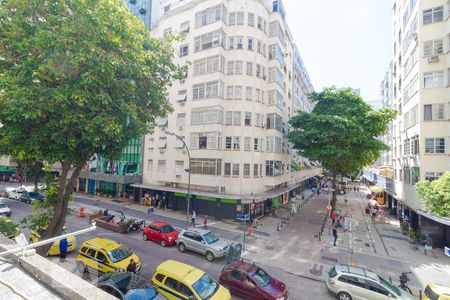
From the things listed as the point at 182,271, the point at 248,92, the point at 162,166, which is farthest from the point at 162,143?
the point at 182,271

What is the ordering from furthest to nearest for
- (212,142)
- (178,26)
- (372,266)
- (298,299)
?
1. (178,26)
2. (212,142)
3. (372,266)
4. (298,299)

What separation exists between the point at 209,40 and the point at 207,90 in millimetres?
6183

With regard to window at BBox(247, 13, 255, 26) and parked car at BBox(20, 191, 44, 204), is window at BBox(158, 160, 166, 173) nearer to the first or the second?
parked car at BBox(20, 191, 44, 204)

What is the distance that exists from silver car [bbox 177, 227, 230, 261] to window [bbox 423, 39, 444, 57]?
85.3 feet

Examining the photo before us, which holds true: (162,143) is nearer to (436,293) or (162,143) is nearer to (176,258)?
(176,258)

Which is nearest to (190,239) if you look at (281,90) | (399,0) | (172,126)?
(172,126)

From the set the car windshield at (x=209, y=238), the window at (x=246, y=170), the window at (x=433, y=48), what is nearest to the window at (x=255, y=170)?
the window at (x=246, y=170)

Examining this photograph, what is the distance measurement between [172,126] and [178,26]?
13.5 metres

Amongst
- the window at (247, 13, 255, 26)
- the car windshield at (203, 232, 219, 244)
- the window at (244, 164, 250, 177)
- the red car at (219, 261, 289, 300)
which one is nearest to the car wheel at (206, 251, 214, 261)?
the car windshield at (203, 232, 219, 244)

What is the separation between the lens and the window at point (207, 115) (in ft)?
89.0

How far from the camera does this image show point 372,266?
1658cm

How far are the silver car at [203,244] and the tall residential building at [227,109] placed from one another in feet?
26.3

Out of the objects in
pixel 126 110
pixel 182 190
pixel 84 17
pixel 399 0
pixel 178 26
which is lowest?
pixel 182 190

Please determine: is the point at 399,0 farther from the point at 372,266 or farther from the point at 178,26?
the point at 372,266
